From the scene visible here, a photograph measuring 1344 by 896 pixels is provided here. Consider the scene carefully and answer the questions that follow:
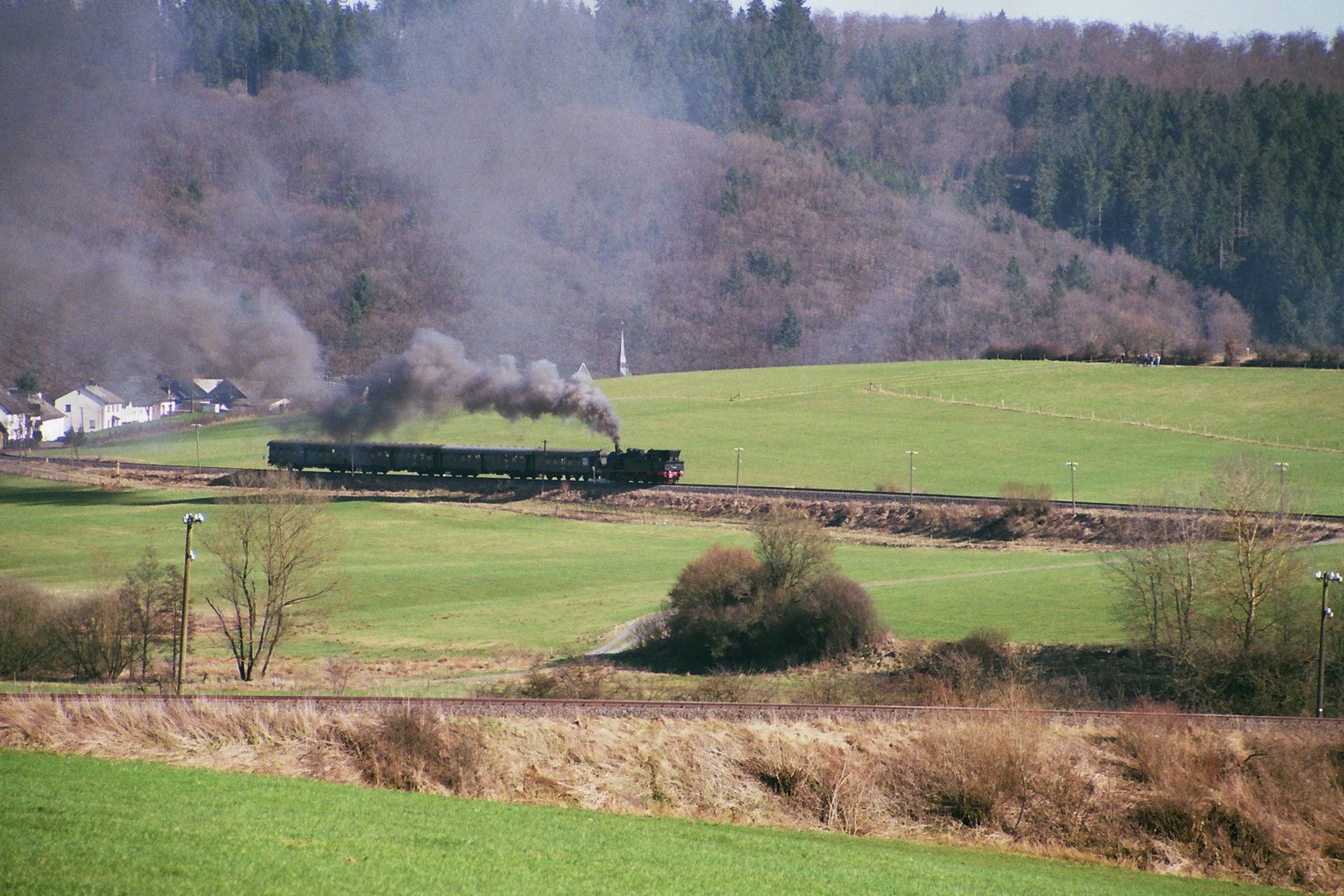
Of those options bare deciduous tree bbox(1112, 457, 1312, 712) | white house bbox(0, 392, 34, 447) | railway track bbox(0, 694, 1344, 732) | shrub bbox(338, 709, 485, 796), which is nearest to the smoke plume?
white house bbox(0, 392, 34, 447)

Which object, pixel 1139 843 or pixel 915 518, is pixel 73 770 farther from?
pixel 915 518

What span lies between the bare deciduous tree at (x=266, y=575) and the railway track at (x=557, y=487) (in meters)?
23.2

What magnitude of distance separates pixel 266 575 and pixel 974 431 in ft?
212

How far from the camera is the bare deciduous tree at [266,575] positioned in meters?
42.2

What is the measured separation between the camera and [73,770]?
2044 centimetres

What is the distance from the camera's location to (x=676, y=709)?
98.1 ft

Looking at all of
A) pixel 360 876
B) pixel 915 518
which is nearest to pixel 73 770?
pixel 360 876

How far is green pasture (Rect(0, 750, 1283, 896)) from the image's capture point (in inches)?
621

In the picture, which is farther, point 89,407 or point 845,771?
point 89,407

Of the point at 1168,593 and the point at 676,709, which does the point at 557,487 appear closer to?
the point at 1168,593

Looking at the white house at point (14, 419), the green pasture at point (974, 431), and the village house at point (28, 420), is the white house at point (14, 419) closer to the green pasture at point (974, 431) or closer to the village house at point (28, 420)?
the village house at point (28, 420)

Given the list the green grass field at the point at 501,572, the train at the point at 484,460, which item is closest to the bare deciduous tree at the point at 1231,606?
the green grass field at the point at 501,572

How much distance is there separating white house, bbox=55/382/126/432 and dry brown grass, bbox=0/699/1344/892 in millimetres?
93554

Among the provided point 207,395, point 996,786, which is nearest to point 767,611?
point 996,786
